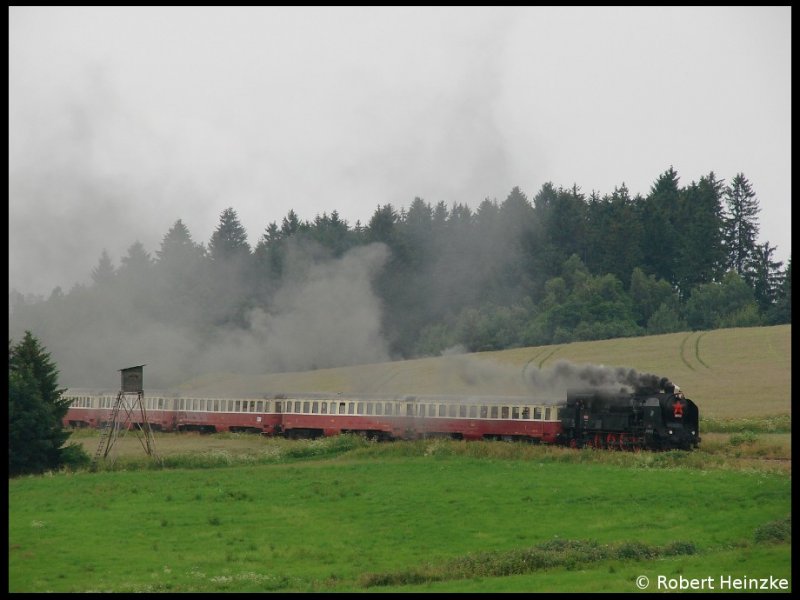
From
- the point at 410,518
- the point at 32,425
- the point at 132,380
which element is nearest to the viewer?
the point at 410,518

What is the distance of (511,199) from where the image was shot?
15012cm

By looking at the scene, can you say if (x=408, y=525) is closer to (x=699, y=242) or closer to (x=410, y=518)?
(x=410, y=518)

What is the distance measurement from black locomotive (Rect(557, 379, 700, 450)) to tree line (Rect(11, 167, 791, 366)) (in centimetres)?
5989

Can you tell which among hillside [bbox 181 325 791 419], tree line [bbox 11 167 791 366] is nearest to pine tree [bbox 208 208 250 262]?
tree line [bbox 11 167 791 366]

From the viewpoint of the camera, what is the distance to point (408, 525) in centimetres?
3469

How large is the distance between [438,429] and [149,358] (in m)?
62.4

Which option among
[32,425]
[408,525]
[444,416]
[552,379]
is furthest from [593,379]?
[32,425]

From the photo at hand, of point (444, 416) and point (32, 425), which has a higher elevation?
point (444, 416)

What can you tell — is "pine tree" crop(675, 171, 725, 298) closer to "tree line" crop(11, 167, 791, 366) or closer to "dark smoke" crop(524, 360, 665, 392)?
"tree line" crop(11, 167, 791, 366)

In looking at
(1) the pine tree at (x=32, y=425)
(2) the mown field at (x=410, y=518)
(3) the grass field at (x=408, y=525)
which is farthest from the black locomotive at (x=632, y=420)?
(1) the pine tree at (x=32, y=425)

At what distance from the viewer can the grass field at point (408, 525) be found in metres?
27.4

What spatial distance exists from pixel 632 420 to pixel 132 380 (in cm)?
2743

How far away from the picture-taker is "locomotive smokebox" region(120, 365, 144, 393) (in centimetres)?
5784

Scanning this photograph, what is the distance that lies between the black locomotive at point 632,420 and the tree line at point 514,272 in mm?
59891
